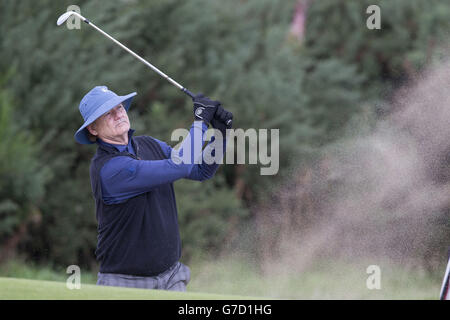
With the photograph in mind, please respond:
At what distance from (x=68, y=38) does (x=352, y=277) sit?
6996 mm

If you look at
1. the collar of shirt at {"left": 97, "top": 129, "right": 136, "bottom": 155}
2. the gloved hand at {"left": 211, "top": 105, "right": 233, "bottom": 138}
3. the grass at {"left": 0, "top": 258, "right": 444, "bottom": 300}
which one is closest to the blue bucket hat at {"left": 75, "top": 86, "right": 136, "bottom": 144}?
the collar of shirt at {"left": 97, "top": 129, "right": 136, "bottom": 155}

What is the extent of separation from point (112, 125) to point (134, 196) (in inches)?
17.2

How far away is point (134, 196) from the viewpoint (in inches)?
170

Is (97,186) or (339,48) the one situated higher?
(339,48)

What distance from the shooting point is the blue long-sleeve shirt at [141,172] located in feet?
13.7

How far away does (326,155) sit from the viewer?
11188mm

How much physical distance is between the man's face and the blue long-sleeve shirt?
0.19m

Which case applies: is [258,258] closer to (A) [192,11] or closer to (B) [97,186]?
(B) [97,186]

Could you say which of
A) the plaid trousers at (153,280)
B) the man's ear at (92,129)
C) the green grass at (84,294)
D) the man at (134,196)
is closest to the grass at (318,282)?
the plaid trousers at (153,280)

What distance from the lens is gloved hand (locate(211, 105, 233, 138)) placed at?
4465 mm

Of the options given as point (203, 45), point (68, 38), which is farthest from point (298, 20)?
point (68, 38)

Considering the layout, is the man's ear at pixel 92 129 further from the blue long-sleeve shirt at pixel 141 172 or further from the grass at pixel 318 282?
the grass at pixel 318 282

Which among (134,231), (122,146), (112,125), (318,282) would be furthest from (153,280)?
(318,282)

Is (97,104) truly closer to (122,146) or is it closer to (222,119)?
(122,146)
